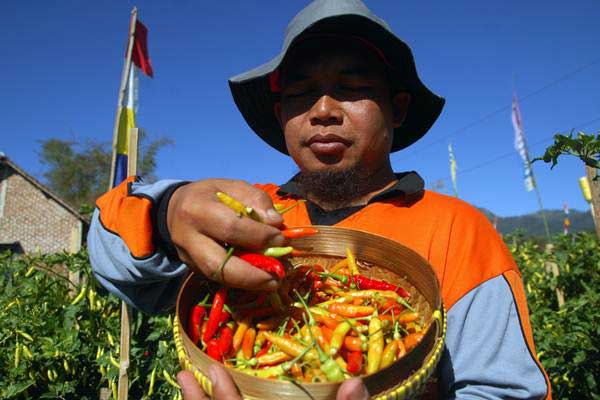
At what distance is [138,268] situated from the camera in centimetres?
172

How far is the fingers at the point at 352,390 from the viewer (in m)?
1.09

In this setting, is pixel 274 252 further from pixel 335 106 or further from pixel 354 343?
pixel 335 106

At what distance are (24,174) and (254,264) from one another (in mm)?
27587

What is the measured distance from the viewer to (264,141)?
3.22 meters

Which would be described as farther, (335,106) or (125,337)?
(125,337)

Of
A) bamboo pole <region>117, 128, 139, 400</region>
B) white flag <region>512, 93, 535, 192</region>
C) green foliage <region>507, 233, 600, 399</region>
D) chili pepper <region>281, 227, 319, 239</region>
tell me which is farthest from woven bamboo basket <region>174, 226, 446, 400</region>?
white flag <region>512, 93, 535, 192</region>

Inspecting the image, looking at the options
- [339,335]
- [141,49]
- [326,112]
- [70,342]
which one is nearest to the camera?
[339,335]

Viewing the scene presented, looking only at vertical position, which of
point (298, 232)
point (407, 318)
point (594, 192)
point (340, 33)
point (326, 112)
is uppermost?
point (340, 33)

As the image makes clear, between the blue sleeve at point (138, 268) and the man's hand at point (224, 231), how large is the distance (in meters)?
0.35

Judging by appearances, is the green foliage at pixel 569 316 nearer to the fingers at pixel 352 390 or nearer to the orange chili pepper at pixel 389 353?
the orange chili pepper at pixel 389 353

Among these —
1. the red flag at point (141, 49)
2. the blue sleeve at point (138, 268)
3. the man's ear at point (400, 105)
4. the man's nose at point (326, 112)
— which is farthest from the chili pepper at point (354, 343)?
the red flag at point (141, 49)

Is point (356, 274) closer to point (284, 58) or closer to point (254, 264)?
point (254, 264)

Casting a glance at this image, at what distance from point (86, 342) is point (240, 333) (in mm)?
2982

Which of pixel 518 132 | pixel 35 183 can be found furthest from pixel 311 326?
pixel 35 183
